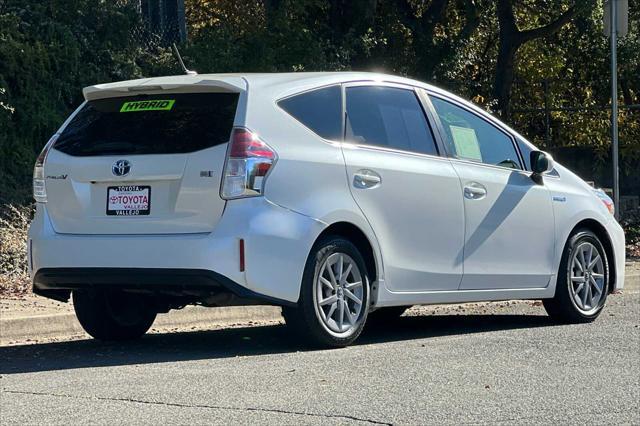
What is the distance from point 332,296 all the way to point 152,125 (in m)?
1.57

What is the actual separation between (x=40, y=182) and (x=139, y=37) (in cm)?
746

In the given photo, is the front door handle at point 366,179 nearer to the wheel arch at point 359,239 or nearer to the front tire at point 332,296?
the wheel arch at point 359,239

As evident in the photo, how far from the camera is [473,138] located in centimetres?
912

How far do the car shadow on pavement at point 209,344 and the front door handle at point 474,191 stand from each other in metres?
1.01

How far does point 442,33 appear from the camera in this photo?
17906mm

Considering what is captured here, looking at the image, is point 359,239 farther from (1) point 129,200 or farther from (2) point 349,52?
(2) point 349,52

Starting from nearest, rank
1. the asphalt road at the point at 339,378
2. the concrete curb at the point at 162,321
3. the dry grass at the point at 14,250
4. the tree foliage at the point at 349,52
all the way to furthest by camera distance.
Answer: the asphalt road at the point at 339,378 < the concrete curb at the point at 162,321 < the dry grass at the point at 14,250 < the tree foliage at the point at 349,52

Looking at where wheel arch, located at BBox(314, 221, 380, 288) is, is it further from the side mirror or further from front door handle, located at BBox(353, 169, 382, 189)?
the side mirror

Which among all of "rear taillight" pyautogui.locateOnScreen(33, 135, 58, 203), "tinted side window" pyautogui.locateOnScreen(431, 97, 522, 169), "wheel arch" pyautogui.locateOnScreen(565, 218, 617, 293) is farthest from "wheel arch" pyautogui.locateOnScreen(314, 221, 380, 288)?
"wheel arch" pyautogui.locateOnScreen(565, 218, 617, 293)

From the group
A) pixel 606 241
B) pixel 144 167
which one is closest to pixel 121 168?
pixel 144 167

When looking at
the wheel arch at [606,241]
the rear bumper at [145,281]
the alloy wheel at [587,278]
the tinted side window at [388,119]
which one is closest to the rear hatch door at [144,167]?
the rear bumper at [145,281]

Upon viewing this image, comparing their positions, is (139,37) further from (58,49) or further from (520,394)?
(520,394)

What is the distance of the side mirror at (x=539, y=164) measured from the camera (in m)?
9.33

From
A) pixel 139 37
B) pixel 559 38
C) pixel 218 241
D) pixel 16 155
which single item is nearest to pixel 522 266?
pixel 218 241
